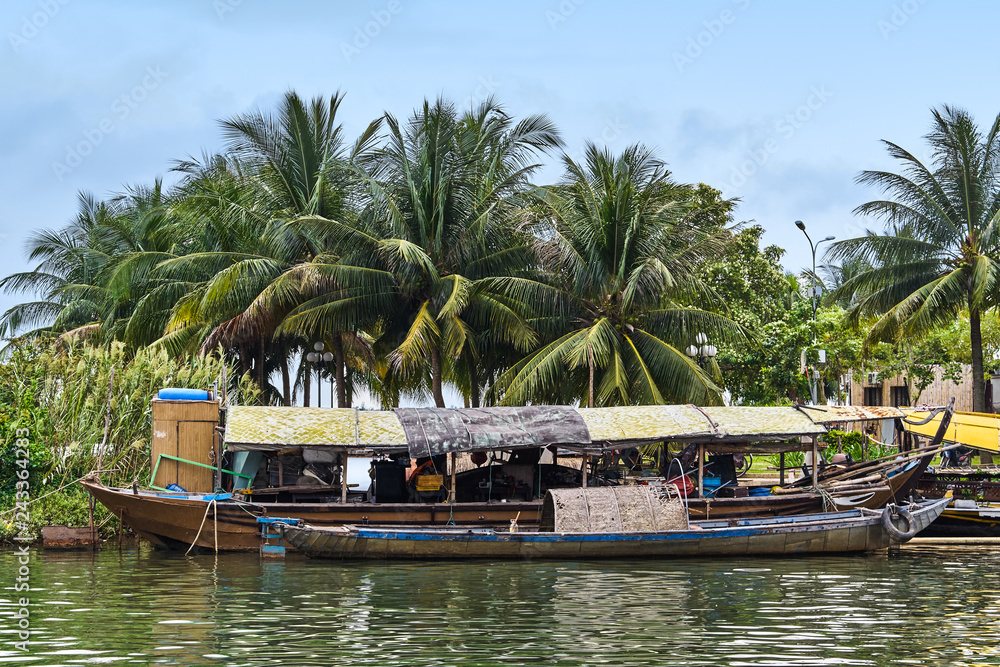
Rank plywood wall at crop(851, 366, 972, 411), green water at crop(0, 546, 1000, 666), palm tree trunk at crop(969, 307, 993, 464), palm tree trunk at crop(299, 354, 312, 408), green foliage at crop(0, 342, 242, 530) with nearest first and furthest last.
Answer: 1. green water at crop(0, 546, 1000, 666)
2. green foliage at crop(0, 342, 242, 530)
3. palm tree trunk at crop(969, 307, 993, 464)
4. palm tree trunk at crop(299, 354, 312, 408)
5. plywood wall at crop(851, 366, 972, 411)

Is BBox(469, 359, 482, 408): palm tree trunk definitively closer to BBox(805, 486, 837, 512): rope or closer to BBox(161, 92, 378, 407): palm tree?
BBox(161, 92, 378, 407): palm tree

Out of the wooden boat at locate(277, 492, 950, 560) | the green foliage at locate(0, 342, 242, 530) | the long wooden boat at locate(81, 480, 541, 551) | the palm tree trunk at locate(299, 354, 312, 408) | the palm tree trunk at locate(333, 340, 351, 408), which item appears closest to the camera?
the wooden boat at locate(277, 492, 950, 560)

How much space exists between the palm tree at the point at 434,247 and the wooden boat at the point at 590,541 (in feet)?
29.0

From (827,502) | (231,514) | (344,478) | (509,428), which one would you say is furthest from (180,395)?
(827,502)

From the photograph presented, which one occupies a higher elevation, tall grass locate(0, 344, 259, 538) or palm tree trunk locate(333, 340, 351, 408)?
palm tree trunk locate(333, 340, 351, 408)

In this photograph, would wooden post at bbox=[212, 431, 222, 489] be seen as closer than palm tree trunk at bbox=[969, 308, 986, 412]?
Yes

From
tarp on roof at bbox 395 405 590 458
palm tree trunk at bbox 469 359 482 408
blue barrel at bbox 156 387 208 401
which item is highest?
palm tree trunk at bbox 469 359 482 408

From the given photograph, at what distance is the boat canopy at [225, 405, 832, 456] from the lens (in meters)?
18.1

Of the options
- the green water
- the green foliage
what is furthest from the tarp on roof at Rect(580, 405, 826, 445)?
the green foliage

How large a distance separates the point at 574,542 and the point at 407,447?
3.36m

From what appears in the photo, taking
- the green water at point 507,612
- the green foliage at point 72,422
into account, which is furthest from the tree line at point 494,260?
the green water at point 507,612

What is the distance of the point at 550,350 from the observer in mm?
25719

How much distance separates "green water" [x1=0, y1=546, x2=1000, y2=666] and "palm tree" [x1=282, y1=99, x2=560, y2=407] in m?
9.94

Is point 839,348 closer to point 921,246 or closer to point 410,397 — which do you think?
point 921,246
